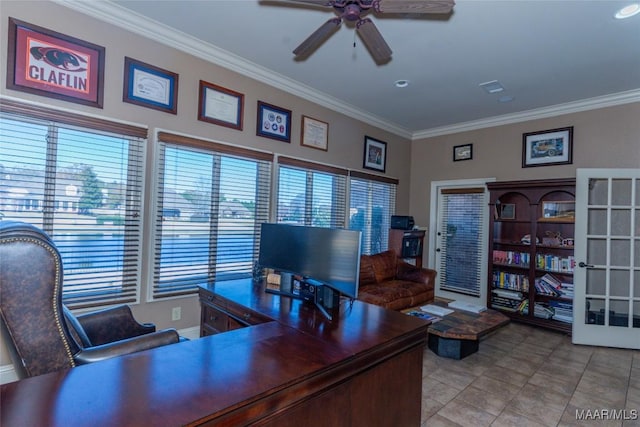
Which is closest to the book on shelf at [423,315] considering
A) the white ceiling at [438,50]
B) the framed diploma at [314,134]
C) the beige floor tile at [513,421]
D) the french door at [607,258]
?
the beige floor tile at [513,421]

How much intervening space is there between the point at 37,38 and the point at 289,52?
2038mm

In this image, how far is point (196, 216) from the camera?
3.21m

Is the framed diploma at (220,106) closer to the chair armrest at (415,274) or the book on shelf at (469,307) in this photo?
the chair armrest at (415,274)

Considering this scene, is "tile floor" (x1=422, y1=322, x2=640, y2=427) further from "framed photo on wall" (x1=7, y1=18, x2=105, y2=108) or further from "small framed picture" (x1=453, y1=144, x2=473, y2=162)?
"framed photo on wall" (x1=7, y1=18, x2=105, y2=108)

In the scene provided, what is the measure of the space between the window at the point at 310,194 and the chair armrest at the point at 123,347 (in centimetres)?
243

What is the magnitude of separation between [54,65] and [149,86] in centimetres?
67

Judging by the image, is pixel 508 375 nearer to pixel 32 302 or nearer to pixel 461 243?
pixel 461 243

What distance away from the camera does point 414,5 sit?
1846mm

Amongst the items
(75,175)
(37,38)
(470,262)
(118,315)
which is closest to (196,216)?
(75,175)

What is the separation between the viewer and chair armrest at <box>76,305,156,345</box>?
1.90 metres

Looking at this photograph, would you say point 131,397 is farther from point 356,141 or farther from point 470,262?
point 470,262

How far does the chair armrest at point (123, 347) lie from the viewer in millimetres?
1266

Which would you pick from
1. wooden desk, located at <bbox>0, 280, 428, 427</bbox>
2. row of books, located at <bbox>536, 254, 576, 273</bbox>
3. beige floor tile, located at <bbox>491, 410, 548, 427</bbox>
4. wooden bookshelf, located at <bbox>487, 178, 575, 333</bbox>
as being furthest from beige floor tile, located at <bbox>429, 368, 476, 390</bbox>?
row of books, located at <bbox>536, 254, 576, 273</bbox>

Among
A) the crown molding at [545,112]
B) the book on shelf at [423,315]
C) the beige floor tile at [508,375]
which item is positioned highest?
the crown molding at [545,112]
